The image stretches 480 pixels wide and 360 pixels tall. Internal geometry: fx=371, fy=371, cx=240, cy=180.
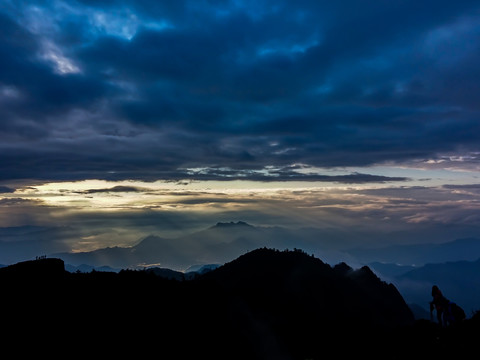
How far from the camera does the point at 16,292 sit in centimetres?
4531

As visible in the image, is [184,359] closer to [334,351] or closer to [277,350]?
[277,350]

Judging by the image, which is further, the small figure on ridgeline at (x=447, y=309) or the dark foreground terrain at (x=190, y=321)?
the dark foreground terrain at (x=190, y=321)

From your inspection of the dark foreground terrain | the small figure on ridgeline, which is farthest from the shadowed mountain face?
the small figure on ridgeline

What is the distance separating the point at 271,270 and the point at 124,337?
62891mm

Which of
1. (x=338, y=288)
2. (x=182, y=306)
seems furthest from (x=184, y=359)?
(x=338, y=288)

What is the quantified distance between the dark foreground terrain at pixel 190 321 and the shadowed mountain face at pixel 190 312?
15 cm

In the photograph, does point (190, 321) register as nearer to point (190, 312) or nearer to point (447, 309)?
point (190, 312)

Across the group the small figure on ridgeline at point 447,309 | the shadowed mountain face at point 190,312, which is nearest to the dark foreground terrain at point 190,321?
the shadowed mountain face at point 190,312

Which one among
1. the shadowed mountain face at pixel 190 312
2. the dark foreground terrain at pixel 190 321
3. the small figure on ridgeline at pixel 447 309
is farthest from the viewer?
the shadowed mountain face at pixel 190 312

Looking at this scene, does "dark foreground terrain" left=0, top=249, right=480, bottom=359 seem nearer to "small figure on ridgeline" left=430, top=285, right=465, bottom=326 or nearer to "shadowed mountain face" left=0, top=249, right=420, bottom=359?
"shadowed mountain face" left=0, top=249, right=420, bottom=359

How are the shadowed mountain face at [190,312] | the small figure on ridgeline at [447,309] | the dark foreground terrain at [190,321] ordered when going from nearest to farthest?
the small figure on ridgeline at [447,309] → the dark foreground terrain at [190,321] → the shadowed mountain face at [190,312]

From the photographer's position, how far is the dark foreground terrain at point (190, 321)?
38959 millimetres

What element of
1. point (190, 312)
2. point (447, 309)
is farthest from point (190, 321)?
point (447, 309)

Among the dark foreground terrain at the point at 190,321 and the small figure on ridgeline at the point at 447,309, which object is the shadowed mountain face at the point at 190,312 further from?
the small figure on ridgeline at the point at 447,309
